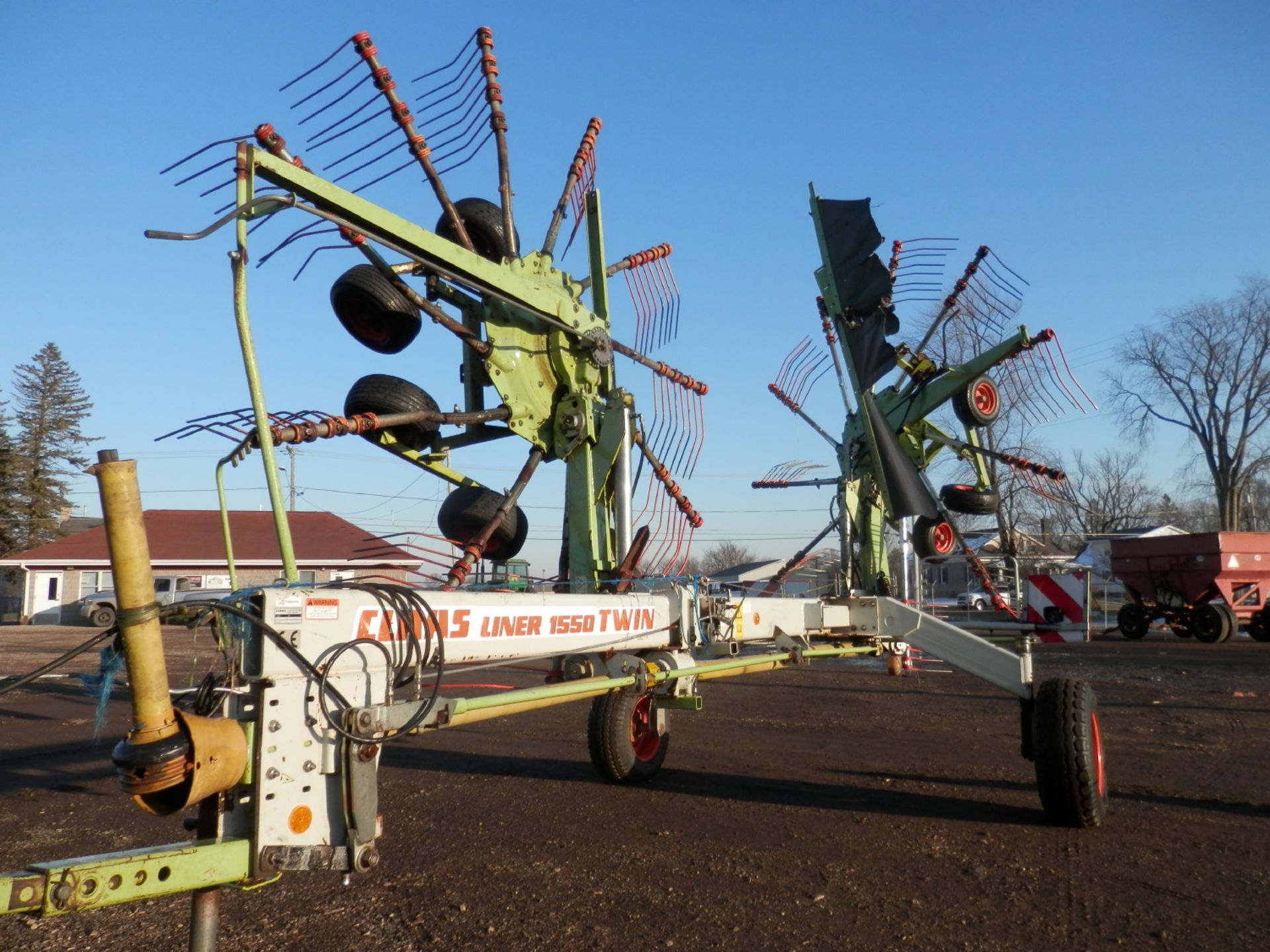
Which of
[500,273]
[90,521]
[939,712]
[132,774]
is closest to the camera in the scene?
[132,774]

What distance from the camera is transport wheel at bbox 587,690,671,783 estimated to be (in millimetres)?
6953

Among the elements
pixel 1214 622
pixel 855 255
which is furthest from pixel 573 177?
pixel 1214 622

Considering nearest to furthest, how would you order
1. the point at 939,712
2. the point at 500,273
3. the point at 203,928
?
the point at 203,928, the point at 500,273, the point at 939,712

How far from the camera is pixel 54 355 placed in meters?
55.0

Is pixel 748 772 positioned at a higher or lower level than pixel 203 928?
lower

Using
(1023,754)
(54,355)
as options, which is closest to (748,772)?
(1023,754)

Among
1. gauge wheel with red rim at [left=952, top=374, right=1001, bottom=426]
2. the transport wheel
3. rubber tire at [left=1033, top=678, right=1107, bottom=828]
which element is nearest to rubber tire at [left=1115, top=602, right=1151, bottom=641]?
gauge wheel with red rim at [left=952, top=374, right=1001, bottom=426]

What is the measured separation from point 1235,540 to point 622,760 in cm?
1913

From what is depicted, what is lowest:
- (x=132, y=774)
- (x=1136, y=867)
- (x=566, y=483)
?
(x=1136, y=867)

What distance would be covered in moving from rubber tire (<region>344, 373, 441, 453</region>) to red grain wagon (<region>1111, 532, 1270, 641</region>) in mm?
19803

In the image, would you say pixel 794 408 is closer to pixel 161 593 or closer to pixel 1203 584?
pixel 1203 584

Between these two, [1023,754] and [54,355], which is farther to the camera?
[54,355]

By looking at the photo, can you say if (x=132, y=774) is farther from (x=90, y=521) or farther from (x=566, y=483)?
(x=90, y=521)

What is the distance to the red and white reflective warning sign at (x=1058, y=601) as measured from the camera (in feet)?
49.4
